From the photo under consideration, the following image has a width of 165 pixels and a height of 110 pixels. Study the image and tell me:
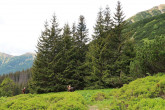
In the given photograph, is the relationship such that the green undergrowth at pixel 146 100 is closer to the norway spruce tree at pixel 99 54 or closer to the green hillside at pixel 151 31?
the norway spruce tree at pixel 99 54

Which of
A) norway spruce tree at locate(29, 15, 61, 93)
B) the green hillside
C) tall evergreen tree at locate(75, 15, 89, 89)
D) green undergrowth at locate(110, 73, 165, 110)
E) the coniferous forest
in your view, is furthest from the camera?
the green hillside

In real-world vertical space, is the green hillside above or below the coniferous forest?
above

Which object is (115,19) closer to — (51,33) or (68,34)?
(68,34)

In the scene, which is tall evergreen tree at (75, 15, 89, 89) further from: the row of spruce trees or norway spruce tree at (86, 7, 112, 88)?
norway spruce tree at (86, 7, 112, 88)

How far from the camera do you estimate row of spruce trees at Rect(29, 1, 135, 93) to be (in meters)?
23.9

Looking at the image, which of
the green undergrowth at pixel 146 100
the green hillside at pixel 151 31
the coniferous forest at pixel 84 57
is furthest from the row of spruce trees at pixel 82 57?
the green hillside at pixel 151 31

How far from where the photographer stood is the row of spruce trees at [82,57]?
78.3ft

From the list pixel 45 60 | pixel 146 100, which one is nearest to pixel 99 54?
pixel 45 60

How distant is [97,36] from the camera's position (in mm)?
27719

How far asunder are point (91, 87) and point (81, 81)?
5174mm

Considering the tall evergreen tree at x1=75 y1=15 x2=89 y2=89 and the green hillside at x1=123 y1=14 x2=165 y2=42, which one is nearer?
the tall evergreen tree at x1=75 y1=15 x2=89 y2=89

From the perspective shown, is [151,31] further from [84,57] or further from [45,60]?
[45,60]

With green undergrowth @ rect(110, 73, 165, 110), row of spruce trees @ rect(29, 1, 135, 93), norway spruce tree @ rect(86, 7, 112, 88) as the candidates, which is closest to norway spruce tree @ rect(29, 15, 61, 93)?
row of spruce trees @ rect(29, 1, 135, 93)

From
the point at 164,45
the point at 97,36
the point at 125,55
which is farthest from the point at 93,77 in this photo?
the point at 164,45
